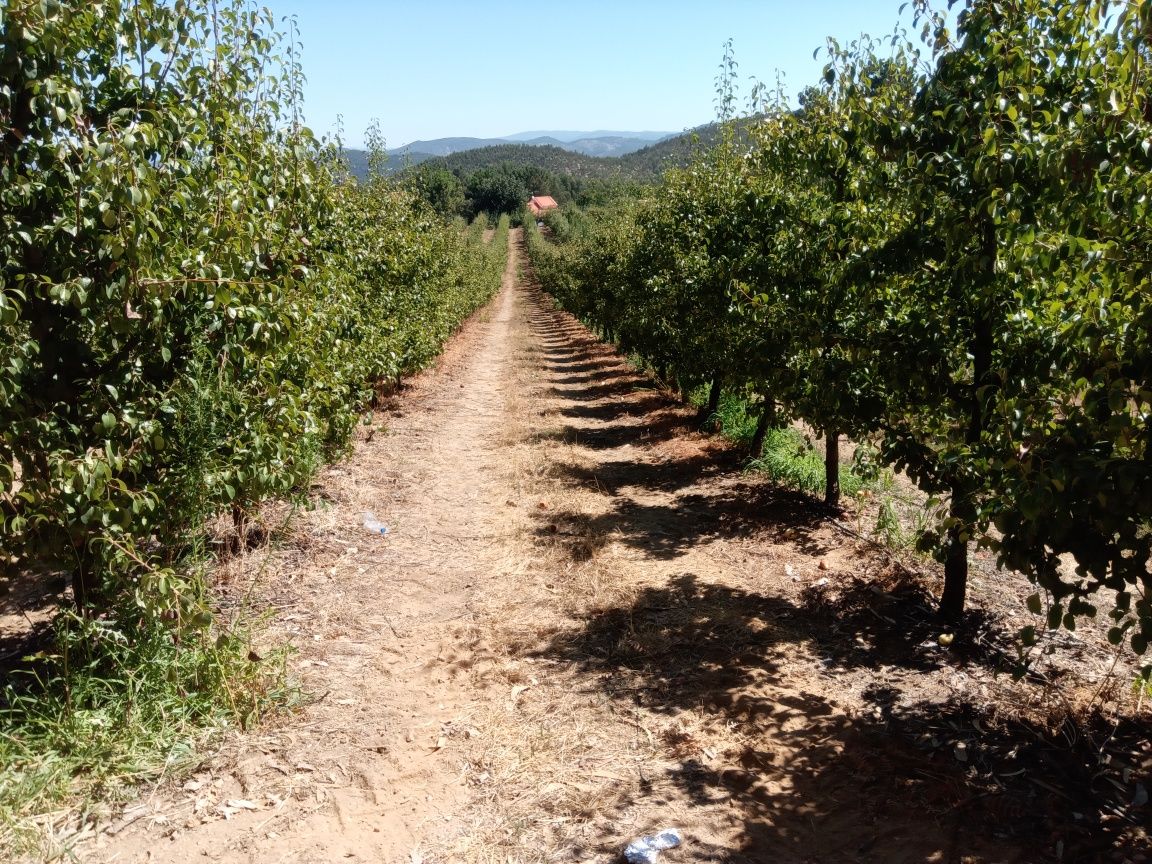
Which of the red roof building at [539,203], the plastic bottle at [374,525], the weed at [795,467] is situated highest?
the red roof building at [539,203]

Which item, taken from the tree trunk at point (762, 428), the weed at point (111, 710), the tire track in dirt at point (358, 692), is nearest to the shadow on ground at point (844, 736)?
the tire track in dirt at point (358, 692)

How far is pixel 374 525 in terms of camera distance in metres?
7.53

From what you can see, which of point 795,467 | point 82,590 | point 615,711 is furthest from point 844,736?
point 795,467

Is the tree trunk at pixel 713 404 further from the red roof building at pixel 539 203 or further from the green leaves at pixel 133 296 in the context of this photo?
the red roof building at pixel 539 203

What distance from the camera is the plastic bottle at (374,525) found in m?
7.44

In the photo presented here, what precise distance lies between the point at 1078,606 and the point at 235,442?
435 centimetres

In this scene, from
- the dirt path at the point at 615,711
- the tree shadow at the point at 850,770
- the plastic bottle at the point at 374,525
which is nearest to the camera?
the tree shadow at the point at 850,770

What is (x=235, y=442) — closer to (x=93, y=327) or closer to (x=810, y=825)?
(x=93, y=327)

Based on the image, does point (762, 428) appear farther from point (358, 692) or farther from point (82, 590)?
point (82, 590)

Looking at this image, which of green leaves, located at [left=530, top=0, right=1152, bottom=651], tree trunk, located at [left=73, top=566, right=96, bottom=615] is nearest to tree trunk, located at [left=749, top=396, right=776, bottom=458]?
green leaves, located at [left=530, top=0, right=1152, bottom=651]

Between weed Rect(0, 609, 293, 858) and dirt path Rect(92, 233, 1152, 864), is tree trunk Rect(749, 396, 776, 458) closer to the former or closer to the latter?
dirt path Rect(92, 233, 1152, 864)

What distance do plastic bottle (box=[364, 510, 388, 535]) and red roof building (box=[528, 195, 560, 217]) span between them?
94.6 m

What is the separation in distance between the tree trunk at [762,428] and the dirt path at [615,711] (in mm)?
983

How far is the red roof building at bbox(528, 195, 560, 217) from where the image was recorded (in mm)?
100287
